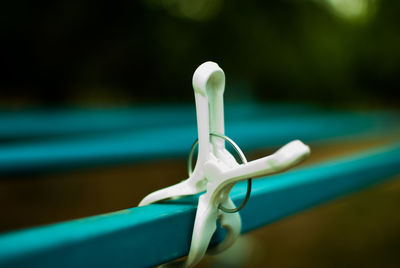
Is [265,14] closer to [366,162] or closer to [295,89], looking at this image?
[295,89]

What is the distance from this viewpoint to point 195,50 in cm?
160

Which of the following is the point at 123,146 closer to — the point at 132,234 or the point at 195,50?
the point at 132,234

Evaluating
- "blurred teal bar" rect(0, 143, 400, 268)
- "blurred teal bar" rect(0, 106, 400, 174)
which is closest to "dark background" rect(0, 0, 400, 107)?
"blurred teal bar" rect(0, 106, 400, 174)

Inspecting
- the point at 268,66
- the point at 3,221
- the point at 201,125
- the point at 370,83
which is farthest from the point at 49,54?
the point at 201,125

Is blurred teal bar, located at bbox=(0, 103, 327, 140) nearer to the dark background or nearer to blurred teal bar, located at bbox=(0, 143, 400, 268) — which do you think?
the dark background

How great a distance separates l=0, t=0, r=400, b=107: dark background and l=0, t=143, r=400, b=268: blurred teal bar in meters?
1.19

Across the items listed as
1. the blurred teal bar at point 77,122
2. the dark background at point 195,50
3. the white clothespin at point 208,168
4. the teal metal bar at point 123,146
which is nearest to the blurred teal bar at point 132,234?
the white clothespin at point 208,168

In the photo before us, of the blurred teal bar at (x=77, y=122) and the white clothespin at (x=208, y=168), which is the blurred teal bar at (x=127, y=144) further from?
the white clothespin at (x=208, y=168)

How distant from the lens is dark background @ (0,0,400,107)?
1421 millimetres

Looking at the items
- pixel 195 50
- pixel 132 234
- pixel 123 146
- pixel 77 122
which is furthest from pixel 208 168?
pixel 195 50

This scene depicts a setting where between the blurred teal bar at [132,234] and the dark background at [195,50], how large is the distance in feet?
3.90

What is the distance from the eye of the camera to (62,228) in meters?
0.14

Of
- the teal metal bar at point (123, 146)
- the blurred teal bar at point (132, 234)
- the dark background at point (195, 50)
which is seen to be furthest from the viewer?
the dark background at point (195, 50)

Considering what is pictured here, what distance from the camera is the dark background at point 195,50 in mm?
1421
